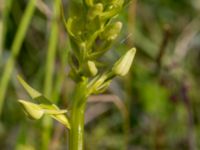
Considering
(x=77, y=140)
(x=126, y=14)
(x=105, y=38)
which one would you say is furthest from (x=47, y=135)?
(x=126, y=14)

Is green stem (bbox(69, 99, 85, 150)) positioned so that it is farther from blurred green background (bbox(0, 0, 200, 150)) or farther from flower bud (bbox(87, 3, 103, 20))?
blurred green background (bbox(0, 0, 200, 150))

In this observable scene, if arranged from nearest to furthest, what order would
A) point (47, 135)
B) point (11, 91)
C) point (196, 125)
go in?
point (47, 135) → point (196, 125) → point (11, 91)

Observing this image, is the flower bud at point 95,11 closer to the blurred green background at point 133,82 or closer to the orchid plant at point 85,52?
the orchid plant at point 85,52

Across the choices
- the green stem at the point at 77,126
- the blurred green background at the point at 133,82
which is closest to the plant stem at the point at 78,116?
the green stem at the point at 77,126

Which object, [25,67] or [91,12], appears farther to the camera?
[25,67]

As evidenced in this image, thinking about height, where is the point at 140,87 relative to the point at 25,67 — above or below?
below

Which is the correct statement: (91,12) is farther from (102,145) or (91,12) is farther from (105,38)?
(102,145)

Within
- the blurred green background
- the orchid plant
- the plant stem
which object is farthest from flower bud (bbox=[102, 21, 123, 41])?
the blurred green background

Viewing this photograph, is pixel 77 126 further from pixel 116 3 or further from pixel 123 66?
pixel 116 3

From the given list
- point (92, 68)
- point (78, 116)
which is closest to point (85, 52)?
point (92, 68)
